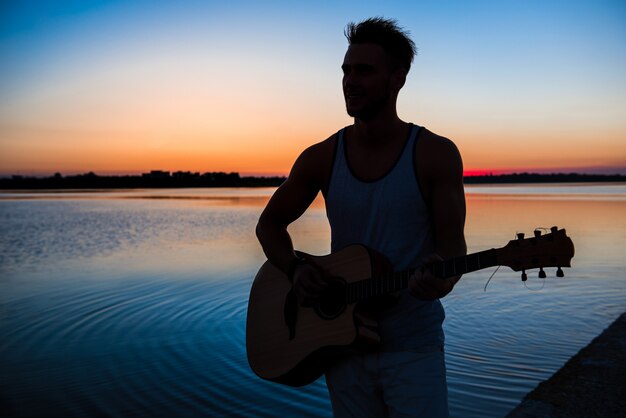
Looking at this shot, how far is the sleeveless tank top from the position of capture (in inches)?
91.8

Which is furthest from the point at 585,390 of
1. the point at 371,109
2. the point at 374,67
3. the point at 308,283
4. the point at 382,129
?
the point at 374,67

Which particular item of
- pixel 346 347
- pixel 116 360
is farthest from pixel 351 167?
pixel 116 360

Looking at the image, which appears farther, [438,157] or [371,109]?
[371,109]

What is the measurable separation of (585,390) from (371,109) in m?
3.61

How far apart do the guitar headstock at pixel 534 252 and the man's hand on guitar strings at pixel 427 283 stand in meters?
0.30

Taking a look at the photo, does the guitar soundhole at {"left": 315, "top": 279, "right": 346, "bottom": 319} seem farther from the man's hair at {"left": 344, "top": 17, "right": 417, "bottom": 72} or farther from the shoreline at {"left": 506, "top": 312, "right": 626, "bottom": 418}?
the shoreline at {"left": 506, "top": 312, "right": 626, "bottom": 418}

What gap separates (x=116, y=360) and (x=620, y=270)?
36.8 feet

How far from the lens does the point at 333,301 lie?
Result: 2816mm

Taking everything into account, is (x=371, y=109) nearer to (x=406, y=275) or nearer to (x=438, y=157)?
(x=438, y=157)

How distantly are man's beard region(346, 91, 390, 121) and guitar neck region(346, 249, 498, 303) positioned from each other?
0.78 meters

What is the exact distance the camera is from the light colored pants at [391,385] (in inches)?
87.9

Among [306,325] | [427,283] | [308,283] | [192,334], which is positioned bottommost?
→ [192,334]

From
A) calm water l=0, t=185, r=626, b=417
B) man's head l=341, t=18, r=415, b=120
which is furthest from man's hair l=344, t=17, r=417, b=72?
calm water l=0, t=185, r=626, b=417

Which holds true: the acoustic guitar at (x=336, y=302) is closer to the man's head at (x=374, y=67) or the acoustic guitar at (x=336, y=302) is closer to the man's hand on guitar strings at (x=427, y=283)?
the man's hand on guitar strings at (x=427, y=283)
